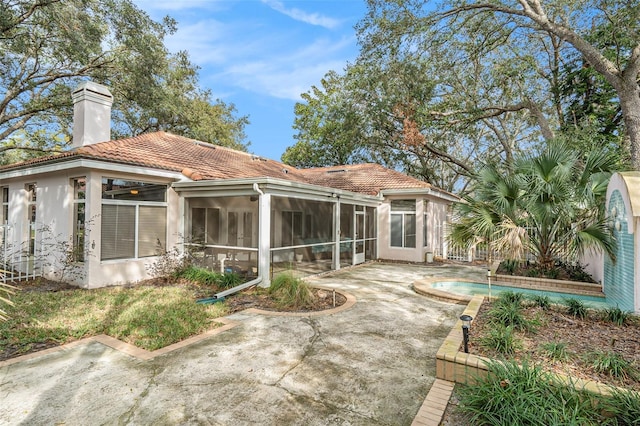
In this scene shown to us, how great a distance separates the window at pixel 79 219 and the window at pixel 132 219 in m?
0.56

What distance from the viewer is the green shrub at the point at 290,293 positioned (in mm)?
6762

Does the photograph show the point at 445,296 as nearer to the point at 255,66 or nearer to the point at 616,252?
the point at 616,252

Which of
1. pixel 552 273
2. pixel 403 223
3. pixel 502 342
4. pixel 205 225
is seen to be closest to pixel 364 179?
pixel 403 223

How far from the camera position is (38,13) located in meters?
12.5

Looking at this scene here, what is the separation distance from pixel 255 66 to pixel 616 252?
16.5 meters

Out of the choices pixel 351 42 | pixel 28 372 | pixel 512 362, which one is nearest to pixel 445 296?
pixel 512 362

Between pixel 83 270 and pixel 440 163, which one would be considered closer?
pixel 83 270

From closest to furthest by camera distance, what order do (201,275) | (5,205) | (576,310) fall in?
(576,310), (201,275), (5,205)

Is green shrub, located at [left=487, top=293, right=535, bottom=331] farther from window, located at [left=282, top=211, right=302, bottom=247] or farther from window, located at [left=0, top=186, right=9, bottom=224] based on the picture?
window, located at [left=0, top=186, right=9, bottom=224]

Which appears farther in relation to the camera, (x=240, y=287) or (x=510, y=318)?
(x=240, y=287)

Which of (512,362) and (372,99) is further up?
(372,99)

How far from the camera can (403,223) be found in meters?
14.6

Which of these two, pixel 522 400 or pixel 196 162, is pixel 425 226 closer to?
pixel 196 162

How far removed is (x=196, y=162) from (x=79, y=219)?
13.5 feet
